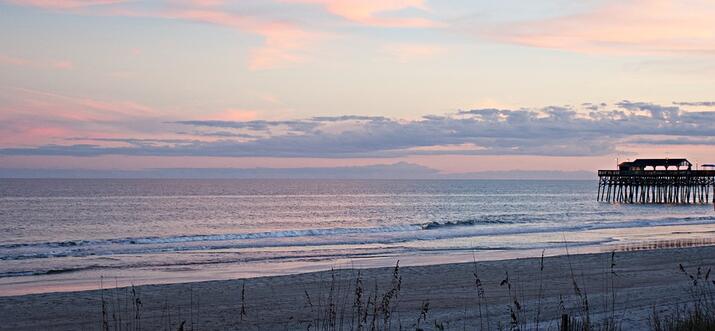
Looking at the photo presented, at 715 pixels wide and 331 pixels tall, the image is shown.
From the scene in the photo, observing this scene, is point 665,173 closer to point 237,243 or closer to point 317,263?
point 237,243

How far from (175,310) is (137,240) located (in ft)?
76.6

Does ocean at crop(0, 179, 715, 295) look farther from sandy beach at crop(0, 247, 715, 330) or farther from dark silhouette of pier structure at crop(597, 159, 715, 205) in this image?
dark silhouette of pier structure at crop(597, 159, 715, 205)

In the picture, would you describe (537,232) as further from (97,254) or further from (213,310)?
(213,310)

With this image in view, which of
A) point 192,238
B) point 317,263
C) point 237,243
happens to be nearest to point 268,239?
point 237,243

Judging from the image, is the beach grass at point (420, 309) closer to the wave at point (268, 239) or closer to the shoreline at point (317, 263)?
the shoreline at point (317, 263)

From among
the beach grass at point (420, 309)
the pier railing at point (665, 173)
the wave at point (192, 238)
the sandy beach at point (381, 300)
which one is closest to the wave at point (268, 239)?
the wave at point (192, 238)

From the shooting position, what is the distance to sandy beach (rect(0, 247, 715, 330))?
1406 centimetres

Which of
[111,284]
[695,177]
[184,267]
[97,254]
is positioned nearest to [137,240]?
[97,254]

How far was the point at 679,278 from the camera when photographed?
68.7 ft

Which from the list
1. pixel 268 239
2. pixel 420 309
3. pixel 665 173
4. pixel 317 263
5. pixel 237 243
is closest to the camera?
pixel 420 309

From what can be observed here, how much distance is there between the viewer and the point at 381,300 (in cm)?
1680

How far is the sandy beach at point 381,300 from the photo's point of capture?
14062 millimetres

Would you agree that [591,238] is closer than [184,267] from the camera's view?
No

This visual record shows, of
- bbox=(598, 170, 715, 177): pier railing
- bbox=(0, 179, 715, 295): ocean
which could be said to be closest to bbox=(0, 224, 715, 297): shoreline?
bbox=(0, 179, 715, 295): ocean
